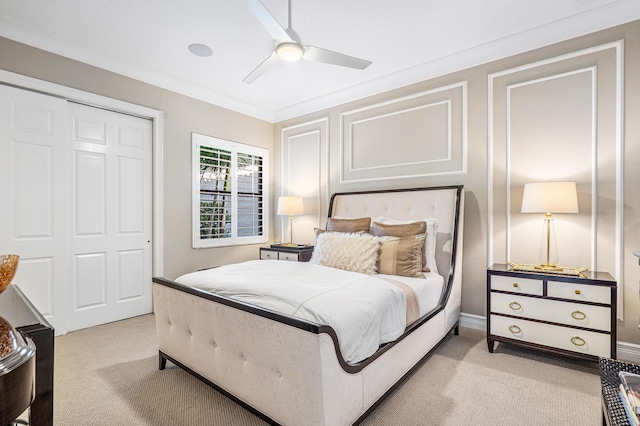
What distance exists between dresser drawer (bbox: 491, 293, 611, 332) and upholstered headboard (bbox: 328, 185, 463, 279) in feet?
1.83

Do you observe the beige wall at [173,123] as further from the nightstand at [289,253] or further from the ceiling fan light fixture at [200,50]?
the ceiling fan light fixture at [200,50]

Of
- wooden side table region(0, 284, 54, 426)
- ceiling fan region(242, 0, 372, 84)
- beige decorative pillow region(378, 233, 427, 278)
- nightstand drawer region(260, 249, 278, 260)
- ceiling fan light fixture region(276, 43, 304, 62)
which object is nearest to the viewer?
wooden side table region(0, 284, 54, 426)

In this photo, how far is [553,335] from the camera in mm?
2451

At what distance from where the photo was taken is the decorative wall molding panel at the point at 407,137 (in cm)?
342

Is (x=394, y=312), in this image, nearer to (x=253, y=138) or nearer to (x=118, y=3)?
(x=118, y=3)

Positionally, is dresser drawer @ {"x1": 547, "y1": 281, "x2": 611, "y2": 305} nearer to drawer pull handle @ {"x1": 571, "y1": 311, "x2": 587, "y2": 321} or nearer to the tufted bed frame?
drawer pull handle @ {"x1": 571, "y1": 311, "x2": 587, "y2": 321}

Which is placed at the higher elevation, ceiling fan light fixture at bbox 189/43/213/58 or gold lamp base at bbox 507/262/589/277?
ceiling fan light fixture at bbox 189/43/213/58

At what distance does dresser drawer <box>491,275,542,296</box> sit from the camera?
2520 millimetres

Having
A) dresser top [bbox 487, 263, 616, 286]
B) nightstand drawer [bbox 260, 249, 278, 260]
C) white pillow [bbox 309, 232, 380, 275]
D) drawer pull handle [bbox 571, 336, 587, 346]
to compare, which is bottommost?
drawer pull handle [bbox 571, 336, 587, 346]

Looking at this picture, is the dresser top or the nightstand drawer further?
the nightstand drawer

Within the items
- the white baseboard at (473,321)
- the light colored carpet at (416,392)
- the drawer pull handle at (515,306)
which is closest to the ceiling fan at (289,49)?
the drawer pull handle at (515,306)

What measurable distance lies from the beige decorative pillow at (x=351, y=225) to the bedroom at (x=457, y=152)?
74 centimetres

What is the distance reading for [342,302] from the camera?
1.75m

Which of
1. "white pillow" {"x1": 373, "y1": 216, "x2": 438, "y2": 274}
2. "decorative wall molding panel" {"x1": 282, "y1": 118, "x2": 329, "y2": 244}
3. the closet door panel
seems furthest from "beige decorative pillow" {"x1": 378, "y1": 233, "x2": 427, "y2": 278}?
the closet door panel
